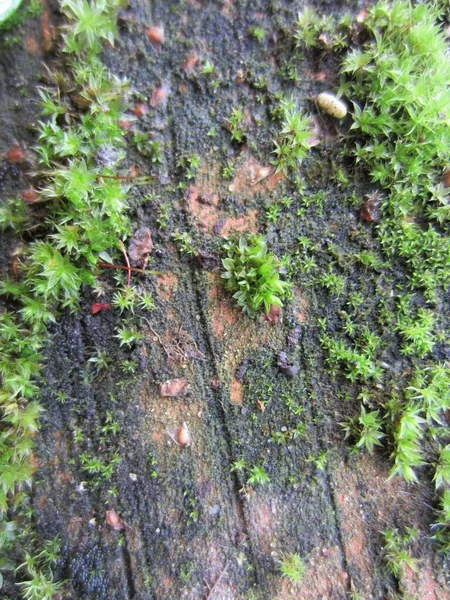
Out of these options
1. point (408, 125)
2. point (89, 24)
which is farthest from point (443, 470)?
point (89, 24)

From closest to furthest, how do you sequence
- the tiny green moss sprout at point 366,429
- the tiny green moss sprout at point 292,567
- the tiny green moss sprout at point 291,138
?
the tiny green moss sprout at point 292,567 < the tiny green moss sprout at point 366,429 < the tiny green moss sprout at point 291,138

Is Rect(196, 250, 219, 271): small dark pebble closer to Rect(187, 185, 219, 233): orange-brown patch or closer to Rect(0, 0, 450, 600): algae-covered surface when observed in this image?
Rect(0, 0, 450, 600): algae-covered surface

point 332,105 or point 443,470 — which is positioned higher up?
point 332,105

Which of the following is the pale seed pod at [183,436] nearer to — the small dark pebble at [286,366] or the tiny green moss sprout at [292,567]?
the small dark pebble at [286,366]

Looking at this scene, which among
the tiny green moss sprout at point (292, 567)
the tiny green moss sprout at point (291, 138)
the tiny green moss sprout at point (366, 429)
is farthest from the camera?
the tiny green moss sprout at point (291, 138)

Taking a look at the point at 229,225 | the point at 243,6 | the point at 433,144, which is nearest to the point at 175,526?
the point at 229,225

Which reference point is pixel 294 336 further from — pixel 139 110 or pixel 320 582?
pixel 139 110

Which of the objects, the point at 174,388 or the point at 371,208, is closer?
the point at 174,388

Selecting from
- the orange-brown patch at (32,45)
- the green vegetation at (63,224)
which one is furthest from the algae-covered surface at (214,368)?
the green vegetation at (63,224)
